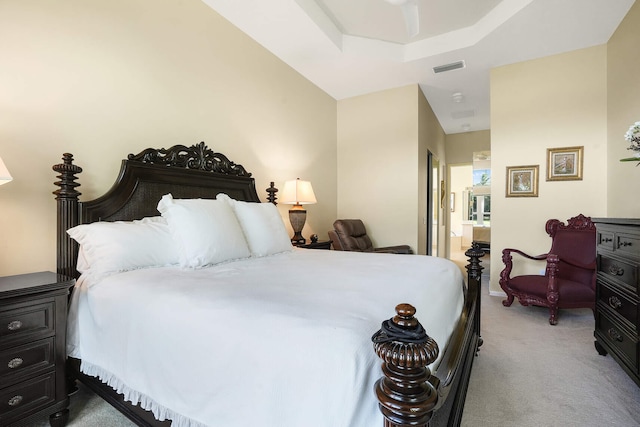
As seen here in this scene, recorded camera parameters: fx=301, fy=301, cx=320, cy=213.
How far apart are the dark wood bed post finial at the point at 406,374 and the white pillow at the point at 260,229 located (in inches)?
69.9

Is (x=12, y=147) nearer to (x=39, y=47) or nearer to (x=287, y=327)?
(x=39, y=47)

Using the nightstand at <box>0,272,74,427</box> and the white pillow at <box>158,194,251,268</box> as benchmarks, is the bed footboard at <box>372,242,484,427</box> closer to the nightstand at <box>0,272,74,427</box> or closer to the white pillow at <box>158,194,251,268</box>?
the white pillow at <box>158,194,251,268</box>

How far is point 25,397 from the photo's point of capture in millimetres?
1365

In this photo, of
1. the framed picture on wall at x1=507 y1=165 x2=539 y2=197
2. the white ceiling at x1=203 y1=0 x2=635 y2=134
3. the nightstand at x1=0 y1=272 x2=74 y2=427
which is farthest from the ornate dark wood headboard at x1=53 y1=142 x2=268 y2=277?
the framed picture on wall at x1=507 y1=165 x2=539 y2=197

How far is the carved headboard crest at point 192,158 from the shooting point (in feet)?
7.58

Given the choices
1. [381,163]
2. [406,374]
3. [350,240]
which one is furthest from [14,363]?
[381,163]

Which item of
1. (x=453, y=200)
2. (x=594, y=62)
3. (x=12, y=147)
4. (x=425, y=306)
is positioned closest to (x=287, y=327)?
(x=425, y=306)

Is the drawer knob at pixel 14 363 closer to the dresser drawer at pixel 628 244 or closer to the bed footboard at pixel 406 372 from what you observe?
the bed footboard at pixel 406 372

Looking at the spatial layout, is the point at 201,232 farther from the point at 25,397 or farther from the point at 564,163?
the point at 564,163

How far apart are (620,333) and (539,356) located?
0.55 meters

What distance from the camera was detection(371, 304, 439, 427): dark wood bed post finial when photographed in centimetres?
62

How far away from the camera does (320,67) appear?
3.96m

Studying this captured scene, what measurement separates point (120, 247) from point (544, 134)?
4577 millimetres

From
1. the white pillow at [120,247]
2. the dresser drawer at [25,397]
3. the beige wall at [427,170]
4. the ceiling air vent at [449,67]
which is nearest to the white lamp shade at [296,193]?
the white pillow at [120,247]
